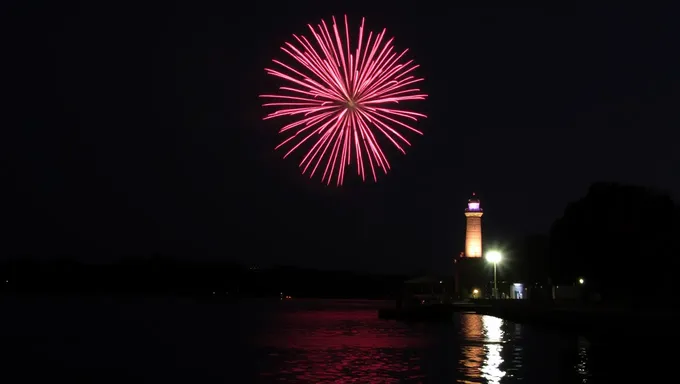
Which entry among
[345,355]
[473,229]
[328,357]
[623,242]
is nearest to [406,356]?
[345,355]

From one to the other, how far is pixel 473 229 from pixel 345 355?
62.7 metres

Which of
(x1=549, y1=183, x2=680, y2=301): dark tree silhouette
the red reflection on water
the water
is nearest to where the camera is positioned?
the red reflection on water

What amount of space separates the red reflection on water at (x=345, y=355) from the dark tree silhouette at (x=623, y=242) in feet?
56.7

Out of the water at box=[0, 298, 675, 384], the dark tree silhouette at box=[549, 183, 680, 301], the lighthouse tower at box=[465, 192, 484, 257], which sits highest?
the lighthouse tower at box=[465, 192, 484, 257]

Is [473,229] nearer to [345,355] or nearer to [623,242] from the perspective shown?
[623,242]

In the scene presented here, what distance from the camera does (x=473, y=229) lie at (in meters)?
99.3

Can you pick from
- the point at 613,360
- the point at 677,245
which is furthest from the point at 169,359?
the point at 677,245

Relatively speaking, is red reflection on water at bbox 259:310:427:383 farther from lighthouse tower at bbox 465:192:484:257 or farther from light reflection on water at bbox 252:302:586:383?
lighthouse tower at bbox 465:192:484:257

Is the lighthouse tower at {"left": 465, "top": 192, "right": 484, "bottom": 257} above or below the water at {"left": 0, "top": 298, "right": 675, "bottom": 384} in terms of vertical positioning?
above

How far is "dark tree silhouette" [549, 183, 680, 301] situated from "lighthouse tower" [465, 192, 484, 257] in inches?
913

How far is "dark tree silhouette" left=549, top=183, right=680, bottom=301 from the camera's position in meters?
61.8

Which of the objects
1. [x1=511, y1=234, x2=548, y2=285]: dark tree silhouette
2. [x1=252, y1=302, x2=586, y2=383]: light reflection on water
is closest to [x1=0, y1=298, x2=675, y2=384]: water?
[x1=252, y1=302, x2=586, y2=383]: light reflection on water

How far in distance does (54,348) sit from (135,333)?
14.8 meters

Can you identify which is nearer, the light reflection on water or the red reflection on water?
the light reflection on water
